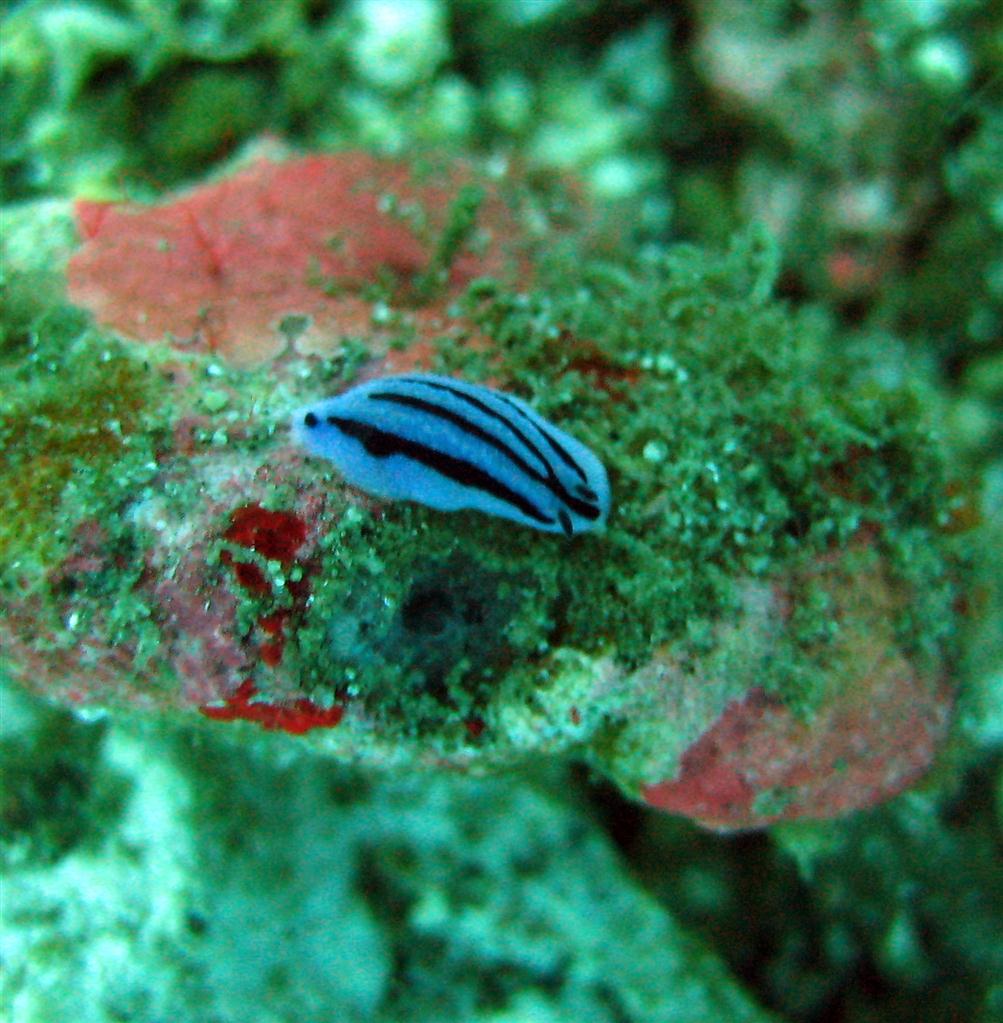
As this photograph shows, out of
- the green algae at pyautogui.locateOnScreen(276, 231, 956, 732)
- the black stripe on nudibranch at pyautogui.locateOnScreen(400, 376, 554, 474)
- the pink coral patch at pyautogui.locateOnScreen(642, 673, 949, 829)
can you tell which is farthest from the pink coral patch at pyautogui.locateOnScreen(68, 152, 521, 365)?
the pink coral patch at pyautogui.locateOnScreen(642, 673, 949, 829)

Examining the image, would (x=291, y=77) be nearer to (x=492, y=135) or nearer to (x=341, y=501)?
(x=492, y=135)

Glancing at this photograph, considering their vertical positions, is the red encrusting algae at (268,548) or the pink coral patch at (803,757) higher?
the red encrusting algae at (268,548)

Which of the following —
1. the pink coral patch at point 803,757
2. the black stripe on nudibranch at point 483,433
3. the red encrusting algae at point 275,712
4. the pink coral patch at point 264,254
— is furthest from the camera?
the pink coral patch at point 264,254

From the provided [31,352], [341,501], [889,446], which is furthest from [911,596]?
[31,352]

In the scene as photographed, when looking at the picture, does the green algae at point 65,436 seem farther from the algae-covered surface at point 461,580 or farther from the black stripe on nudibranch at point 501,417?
the black stripe on nudibranch at point 501,417

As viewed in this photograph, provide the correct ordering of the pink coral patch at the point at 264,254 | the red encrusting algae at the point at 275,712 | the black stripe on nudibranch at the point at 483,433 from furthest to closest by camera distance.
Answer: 1. the pink coral patch at the point at 264,254
2. the red encrusting algae at the point at 275,712
3. the black stripe on nudibranch at the point at 483,433

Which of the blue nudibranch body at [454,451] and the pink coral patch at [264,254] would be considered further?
the pink coral patch at [264,254]

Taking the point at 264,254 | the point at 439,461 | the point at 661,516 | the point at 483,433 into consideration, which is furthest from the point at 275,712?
the point at 264,254

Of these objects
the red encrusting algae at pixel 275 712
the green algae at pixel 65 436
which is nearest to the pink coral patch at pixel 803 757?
the red encrusting algae at pixel 275 712
